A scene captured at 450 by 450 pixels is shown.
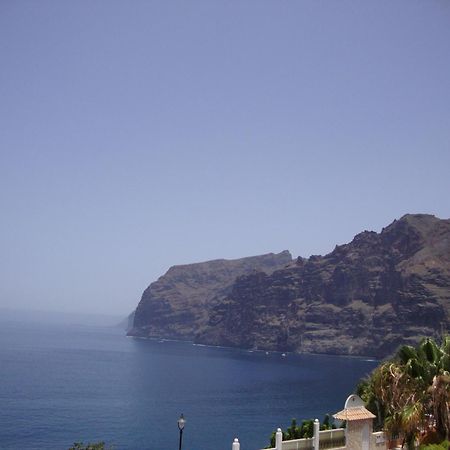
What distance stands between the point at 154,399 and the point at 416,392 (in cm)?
8041

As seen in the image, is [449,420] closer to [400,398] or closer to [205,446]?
[400,398]

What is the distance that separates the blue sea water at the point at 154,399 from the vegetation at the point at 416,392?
143 feet

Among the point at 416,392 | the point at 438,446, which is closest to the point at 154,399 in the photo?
the point at 416,392

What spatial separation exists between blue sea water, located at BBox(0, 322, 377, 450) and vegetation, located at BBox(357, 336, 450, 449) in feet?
143

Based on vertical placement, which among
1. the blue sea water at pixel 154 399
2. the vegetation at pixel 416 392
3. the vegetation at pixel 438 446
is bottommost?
the blue sea water at pixel 154 399

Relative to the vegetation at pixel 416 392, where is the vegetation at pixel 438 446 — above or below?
below

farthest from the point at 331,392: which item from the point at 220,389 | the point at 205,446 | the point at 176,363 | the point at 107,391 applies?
the point at 176,363

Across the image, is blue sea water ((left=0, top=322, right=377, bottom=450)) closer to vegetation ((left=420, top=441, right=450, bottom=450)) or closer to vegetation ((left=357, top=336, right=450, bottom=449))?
vegetation ((left=357, top=336, right=450, bottom=449))

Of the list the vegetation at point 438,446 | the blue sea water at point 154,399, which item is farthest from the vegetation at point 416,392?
the blue sea water at point 154,399

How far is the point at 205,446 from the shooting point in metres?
63.5

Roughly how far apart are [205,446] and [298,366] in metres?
110

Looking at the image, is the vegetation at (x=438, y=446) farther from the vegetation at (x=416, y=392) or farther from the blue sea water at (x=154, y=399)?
the blue sea water at (x=154, y=399)

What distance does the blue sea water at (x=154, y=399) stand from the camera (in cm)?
6762

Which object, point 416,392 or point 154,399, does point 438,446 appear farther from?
point 154,399
